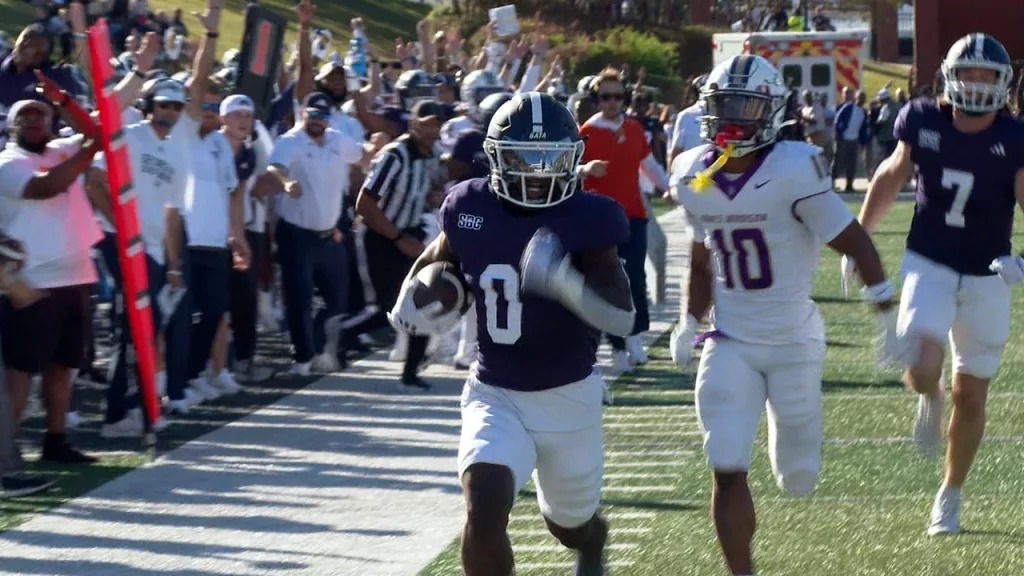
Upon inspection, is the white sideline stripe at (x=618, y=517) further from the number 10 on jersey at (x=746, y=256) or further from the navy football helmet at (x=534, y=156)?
Result: the navy football helmet at (x=534, y=156)

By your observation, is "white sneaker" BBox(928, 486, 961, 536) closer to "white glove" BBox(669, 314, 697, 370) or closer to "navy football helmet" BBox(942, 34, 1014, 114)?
"white glove" BBox(669, 314, 697, 370)

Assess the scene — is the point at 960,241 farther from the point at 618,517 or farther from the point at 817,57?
the point at 817,57

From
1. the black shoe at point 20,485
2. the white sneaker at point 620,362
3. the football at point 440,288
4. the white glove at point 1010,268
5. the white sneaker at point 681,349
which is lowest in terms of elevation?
the white sneaker at point 620,362

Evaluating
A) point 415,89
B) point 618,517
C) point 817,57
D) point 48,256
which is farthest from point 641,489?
point 817,57

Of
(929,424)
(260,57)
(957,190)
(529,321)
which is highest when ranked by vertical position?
(260,57)

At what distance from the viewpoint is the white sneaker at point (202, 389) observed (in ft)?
36.1

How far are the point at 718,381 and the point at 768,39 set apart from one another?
1138 inches

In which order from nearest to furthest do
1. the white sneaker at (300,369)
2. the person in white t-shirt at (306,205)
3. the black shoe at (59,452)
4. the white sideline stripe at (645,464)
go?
the white sideline stripe at (645,464) < the black shoe at (59,452) < the person in white t-shirt at (306,205) < the white sneaker at (300,369)

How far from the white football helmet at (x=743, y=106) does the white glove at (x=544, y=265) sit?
3.64 ft

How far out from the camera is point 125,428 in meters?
9.82

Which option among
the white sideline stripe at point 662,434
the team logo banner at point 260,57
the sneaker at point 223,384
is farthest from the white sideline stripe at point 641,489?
the team logo banner at point 260,57

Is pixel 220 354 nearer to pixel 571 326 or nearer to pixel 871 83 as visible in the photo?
pixel 571 326

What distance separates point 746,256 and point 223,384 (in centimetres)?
603

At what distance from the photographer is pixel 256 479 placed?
28.5 feet
